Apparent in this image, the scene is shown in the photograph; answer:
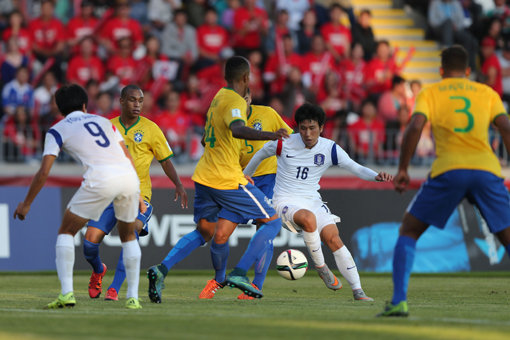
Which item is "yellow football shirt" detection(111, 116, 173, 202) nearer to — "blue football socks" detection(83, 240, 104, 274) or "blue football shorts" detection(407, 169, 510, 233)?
"blue football socks" detection(83, 240, 104, 274)

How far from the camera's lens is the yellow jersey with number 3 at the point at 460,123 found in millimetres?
7977

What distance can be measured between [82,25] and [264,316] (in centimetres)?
1354

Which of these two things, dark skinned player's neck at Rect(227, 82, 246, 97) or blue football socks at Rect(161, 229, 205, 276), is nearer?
dark skinned player's neck at Rect(227, 82, 246, 97)

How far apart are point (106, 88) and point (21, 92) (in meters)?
1.61

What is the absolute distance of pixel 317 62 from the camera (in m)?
20.5

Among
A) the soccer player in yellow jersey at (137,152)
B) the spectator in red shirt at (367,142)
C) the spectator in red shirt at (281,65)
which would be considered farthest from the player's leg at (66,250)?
the spectator in red shirt at (281,65)

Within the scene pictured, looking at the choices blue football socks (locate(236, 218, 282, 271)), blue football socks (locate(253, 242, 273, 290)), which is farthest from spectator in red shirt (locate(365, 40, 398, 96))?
blue football socks (locate(236, 218, 282, 271))

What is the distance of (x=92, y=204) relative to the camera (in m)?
8.93

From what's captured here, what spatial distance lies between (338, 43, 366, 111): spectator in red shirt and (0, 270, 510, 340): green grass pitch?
7.54 meters

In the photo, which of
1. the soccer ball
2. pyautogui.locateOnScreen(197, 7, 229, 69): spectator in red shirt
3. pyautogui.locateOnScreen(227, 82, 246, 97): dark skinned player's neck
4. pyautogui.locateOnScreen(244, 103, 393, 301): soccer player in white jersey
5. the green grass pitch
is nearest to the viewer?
the green grass pitch

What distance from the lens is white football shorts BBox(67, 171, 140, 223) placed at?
889cm

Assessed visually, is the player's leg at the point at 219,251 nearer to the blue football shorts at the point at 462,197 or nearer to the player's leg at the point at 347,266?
the player's leg at the point at 347,266

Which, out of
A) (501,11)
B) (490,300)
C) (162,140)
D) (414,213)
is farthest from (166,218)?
(501,11)

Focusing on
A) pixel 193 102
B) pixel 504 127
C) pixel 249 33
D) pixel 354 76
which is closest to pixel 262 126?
pixel 504 127
